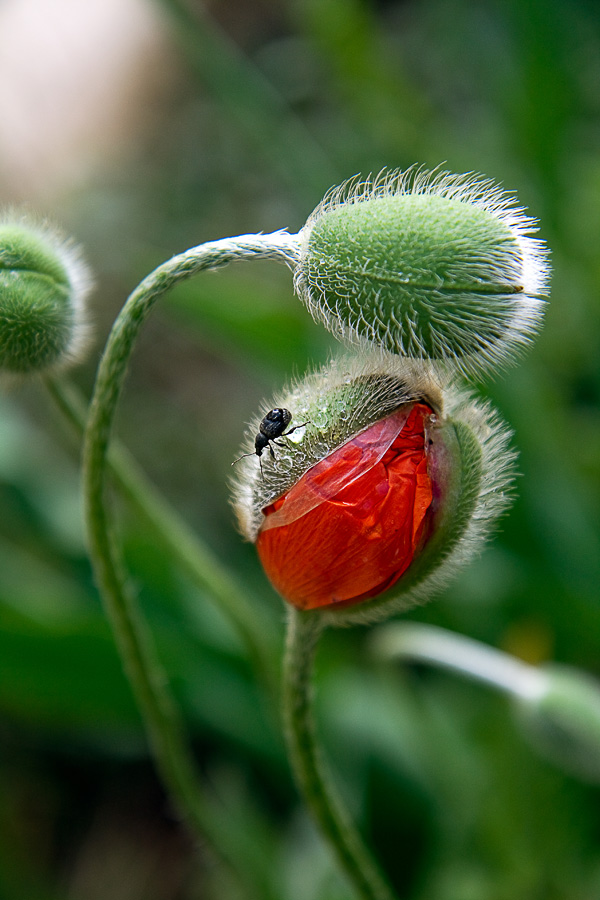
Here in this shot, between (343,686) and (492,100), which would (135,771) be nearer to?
(343,686)

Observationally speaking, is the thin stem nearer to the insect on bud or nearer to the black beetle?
the insect on bud

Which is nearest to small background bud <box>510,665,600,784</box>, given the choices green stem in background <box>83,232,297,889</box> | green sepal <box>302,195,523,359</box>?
green stem in background <box>83,232,297,889</box>

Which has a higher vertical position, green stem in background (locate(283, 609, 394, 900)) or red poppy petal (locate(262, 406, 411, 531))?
red poppy petal (locate(262, 406, 411, 531))

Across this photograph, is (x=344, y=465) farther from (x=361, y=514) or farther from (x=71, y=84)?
(x=71, y=84)

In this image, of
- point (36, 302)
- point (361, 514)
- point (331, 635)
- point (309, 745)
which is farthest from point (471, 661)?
point (331, 635)

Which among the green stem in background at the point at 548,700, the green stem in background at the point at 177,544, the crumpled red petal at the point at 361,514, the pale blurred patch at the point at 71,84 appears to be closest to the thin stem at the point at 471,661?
the green stem in background at the point at 548,700

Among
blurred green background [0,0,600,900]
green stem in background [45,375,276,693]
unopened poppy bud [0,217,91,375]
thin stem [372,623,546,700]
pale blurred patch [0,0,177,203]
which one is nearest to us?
unopened poppy bud [0,217,91,375]

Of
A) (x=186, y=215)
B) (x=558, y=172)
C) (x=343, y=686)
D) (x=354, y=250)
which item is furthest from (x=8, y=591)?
(x=186, y=215)
